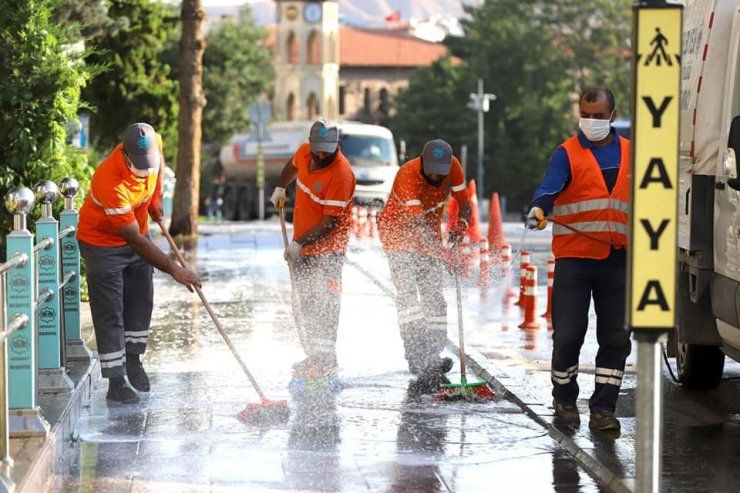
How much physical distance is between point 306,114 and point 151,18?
8695 cm

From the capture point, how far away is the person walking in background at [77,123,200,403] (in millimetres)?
9461

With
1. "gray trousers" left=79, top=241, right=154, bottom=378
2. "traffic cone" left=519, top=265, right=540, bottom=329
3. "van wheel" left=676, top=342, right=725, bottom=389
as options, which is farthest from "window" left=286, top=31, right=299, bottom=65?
"gray trousers" left=79, top=241, right=154, bottom=378

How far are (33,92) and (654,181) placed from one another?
883 cm

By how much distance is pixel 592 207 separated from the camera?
8.86 m

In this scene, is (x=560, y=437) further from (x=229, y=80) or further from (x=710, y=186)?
(x=229, y=80)

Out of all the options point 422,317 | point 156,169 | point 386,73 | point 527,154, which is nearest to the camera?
point 156,169

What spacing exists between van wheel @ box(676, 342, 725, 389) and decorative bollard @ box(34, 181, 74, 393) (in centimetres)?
398

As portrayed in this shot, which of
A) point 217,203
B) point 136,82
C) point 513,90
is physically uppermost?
point 513,90

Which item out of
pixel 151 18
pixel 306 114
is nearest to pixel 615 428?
pixel 151 18

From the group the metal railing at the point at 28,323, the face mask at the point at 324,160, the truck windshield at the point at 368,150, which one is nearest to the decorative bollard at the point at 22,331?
the metal railing at the point at 28,323

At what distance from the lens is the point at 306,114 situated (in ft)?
382

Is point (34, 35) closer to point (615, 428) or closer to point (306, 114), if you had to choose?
point (615, 428)

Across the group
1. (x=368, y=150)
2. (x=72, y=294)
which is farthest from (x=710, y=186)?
(x=368, y=150)

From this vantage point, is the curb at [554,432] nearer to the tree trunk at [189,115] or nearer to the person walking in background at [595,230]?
the person walking in background at [595,230]
